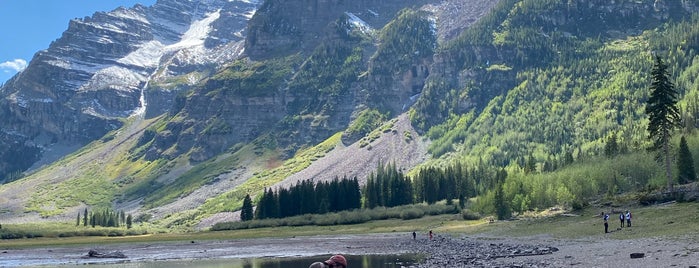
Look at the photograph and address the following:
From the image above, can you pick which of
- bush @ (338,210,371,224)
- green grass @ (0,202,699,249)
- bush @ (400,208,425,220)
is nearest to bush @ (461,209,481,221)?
green grass @ (0,202,699,249)

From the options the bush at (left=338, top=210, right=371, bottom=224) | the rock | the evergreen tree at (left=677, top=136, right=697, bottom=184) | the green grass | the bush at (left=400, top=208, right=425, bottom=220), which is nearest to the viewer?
the rock

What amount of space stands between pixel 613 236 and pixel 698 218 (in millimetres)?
7697

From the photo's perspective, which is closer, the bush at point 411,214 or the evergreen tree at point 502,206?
the evergreen tree at point 502,206

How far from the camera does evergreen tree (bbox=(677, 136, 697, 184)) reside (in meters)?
118

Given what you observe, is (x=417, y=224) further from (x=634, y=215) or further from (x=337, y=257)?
(x=337, y=257)

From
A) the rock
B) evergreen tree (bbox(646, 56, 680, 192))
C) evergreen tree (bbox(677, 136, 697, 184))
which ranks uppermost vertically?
evergreen tree (bbox(646, 56, 680, 192))

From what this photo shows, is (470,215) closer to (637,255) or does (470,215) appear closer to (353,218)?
Answer: (353,218)

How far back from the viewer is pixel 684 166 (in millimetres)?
119438

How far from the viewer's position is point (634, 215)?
288 ft

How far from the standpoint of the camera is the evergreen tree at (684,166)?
389 ft

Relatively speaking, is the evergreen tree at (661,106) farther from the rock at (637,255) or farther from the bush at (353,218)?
the bush at (353,218)

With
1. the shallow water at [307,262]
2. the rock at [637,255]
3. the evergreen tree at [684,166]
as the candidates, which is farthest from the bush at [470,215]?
the rock at [637,255]

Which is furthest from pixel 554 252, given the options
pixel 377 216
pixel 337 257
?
pixel 377 216

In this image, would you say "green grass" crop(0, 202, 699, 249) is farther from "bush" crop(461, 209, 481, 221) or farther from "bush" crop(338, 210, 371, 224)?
"bush" crop(338, 210, 371, 224)
